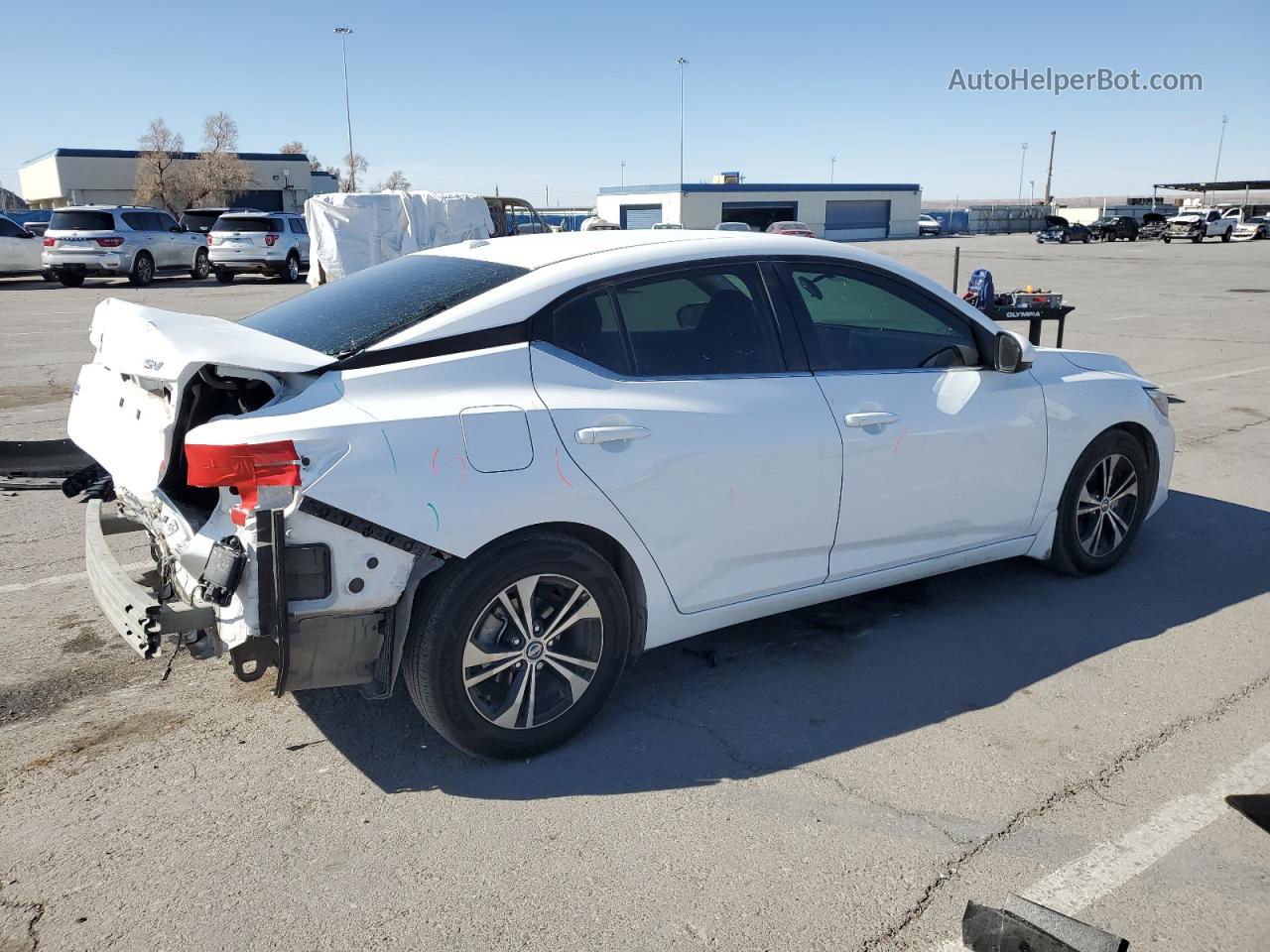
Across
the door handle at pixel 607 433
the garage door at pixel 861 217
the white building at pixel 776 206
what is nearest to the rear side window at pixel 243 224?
the door handle at pixel 607 433

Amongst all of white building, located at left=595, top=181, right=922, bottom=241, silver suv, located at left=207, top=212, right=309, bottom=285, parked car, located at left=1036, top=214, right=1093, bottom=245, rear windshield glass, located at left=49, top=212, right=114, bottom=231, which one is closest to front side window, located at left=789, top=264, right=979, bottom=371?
silver suv, located at left=207, top=212, right=309, bottom=285

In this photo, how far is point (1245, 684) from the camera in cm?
398

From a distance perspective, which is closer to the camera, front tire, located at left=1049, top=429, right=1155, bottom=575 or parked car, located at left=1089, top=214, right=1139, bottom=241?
front tire, located at left=1049, top=429, right=1155, bottom=575

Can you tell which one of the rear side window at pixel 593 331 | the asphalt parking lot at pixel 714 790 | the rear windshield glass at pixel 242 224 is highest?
the rear windshield glass at pixel 242 224

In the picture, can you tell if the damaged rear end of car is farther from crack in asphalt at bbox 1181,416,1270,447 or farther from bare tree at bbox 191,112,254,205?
bare tree at bbox 191,112,254,205

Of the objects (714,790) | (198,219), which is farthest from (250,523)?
(198,219)

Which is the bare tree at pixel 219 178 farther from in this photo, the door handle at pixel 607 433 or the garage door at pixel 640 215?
the door handle at pixel 607 433

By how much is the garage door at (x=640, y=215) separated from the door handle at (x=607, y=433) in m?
66.0

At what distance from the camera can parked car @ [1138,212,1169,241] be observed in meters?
51.6

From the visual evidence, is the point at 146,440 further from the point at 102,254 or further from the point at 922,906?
the point at 102,254

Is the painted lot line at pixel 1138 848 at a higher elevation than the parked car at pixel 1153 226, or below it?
below

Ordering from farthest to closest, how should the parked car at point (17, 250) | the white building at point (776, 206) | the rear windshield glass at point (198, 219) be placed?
the white building at point (776, 206) < the rear windshield glass at point (198, 219) < the parked car at point (17, 250)

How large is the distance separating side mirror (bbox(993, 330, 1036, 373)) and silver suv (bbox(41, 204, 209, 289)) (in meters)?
24.5

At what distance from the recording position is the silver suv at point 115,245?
78.3 ft
